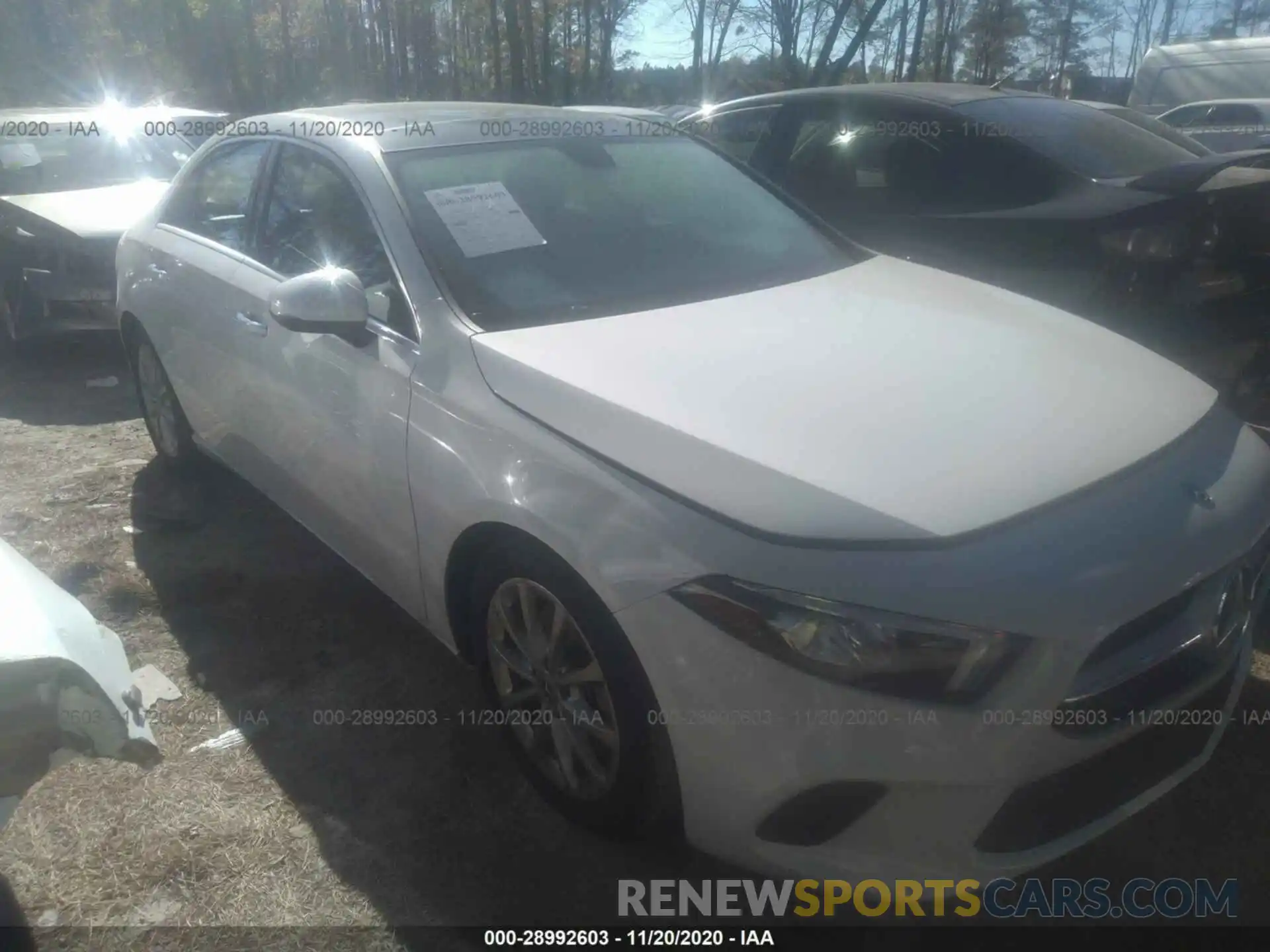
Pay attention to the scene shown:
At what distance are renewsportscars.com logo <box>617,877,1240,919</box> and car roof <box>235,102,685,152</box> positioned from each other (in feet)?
7.02

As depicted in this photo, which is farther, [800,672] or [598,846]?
[598,846]

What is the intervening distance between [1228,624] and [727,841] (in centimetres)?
114

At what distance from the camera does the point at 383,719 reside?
9.40 feet

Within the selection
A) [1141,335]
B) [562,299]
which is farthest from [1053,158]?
[562,299]

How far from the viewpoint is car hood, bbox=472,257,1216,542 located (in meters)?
1.84

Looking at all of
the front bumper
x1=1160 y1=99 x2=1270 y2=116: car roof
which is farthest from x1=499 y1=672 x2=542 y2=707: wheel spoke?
x1=1160 y1=99 x2=1270 y2=116: car roof

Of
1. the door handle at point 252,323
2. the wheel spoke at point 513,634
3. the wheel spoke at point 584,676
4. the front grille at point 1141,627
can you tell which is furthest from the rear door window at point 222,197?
the front grille at point 1141,627

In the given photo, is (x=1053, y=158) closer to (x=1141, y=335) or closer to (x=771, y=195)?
A: (x=1141, y=335)

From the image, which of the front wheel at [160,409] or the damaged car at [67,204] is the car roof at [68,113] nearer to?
the damaged car at [67,204]

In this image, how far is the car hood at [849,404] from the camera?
1.84 meters

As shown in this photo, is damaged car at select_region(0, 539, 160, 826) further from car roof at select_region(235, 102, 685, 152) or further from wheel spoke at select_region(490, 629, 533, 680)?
car roof at select_region(235, 102, 685, 152)

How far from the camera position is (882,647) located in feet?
5.65

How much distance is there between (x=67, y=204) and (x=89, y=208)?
0.55ft

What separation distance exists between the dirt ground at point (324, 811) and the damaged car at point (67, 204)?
2575 mm
